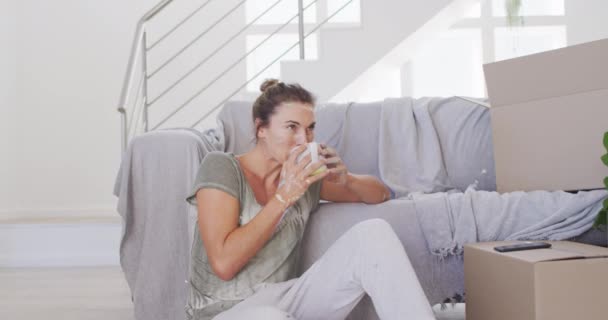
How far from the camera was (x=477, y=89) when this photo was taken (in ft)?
15.8

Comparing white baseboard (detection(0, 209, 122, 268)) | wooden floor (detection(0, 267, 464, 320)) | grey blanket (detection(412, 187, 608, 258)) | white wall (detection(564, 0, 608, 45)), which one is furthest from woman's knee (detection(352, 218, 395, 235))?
white wall (detection(564, 0, 608, 45))

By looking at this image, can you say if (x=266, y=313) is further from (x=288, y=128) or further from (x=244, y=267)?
(x=288, y=128)

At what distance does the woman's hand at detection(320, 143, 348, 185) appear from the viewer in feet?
4.63

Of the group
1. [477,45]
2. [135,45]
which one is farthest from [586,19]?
[135,45]

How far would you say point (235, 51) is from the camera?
470 centimetres

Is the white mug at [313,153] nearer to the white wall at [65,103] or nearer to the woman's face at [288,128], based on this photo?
the woman's face at [288,128]

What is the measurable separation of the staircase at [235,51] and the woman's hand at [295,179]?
65.5 inches

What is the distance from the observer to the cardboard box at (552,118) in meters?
1.81

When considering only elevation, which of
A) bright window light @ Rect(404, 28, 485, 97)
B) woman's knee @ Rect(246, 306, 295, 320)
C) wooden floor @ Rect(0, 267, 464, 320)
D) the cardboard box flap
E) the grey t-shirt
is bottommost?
wooden floor @ Rect(0, 267, 464, 320)

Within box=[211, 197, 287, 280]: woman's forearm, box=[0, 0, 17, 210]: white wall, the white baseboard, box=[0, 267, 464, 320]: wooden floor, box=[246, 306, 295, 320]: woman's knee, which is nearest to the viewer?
box=[246, 306, 295, 320]: woman's knee

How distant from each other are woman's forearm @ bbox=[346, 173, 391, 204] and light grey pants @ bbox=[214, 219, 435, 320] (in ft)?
1.10

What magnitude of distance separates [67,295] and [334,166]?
5.23 ft

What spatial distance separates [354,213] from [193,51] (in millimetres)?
3241

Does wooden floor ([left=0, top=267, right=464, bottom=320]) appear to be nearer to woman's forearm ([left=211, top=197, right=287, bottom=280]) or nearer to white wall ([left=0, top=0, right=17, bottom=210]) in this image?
woman's forearm ([left=211, top=197, right=287, bottom=280])
